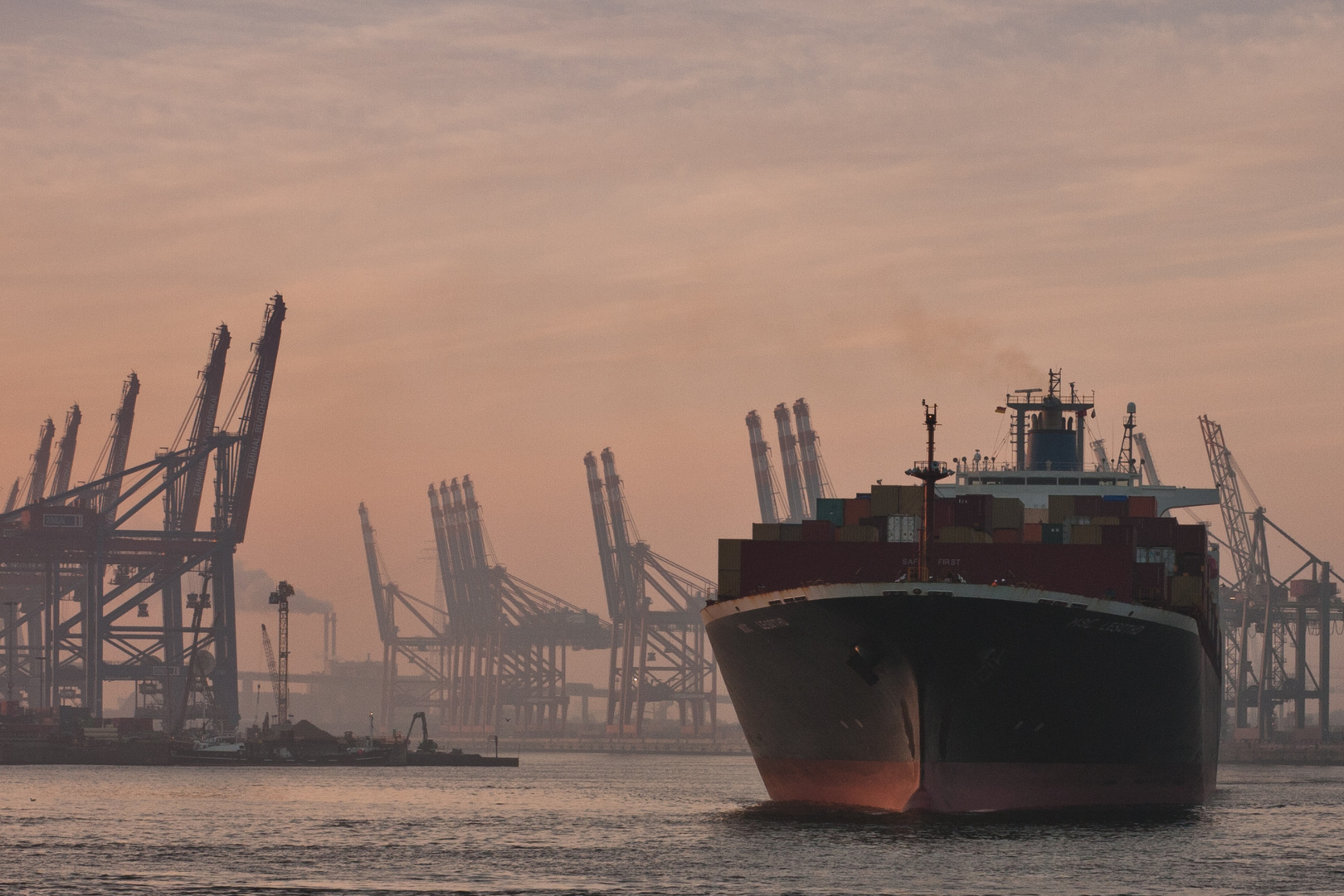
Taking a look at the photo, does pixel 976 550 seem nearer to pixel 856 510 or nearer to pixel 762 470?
pixel 856 510

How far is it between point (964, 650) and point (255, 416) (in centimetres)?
9809

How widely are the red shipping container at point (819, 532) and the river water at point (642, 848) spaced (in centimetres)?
819

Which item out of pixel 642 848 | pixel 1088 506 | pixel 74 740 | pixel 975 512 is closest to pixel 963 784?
pixel 975 512

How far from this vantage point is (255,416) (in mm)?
139375

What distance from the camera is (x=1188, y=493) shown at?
241ft

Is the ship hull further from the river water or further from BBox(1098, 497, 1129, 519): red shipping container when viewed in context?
BBox(1098, 497, 1129, 519): red shipping container

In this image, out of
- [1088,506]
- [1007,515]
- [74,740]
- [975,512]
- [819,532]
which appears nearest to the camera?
[975,512]

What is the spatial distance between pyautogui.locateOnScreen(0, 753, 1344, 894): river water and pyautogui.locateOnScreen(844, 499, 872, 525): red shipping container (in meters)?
9.04

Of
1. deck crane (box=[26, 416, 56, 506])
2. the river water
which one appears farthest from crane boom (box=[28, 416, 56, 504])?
the river water

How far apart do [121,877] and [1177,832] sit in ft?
92.2

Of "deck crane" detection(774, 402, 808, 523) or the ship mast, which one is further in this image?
"deck crane" detection(774, 402, 808, 523)

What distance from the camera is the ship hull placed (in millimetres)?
49469

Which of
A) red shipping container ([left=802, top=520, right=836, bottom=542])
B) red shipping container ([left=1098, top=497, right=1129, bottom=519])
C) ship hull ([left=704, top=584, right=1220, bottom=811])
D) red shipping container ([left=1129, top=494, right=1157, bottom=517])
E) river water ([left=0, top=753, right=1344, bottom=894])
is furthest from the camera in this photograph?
red shipping container ([left=1129, top=494, right=1157, bottom=517])

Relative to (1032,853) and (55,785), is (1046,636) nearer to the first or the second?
(1032,853)
